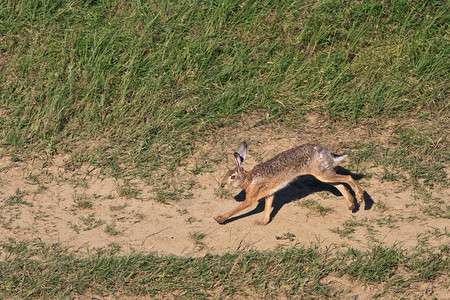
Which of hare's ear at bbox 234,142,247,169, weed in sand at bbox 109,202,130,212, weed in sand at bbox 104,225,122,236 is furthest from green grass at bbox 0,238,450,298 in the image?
hare's ear at bbox 234,142,247,169

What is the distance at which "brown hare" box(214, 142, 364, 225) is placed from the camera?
6.71 metres

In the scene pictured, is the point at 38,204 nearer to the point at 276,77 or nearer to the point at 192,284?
the point at 192,284

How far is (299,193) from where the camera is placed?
739 centimetres

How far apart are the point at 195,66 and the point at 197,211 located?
2420 mm

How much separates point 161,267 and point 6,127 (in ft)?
10.6

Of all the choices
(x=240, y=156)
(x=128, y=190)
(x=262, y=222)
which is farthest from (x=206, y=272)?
(x=128, y=190)

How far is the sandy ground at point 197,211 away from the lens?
20.9 feet

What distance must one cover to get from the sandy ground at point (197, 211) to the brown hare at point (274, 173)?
27 centimetres

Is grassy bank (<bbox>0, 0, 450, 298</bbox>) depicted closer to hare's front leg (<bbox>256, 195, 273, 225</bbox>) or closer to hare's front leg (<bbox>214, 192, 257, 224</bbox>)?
hare's front leg (<bbox>214, 192, 257, 224</bbox>)

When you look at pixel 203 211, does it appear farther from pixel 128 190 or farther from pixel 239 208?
pixel 128 190

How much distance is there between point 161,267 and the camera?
19.1 ft

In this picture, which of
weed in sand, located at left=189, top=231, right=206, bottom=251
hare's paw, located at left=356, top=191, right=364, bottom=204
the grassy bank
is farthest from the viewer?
the grassy bank

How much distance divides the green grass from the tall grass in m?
1.91

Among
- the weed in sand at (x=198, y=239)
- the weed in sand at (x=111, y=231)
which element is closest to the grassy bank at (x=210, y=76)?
the weed in sand at (x=111, y=231)
